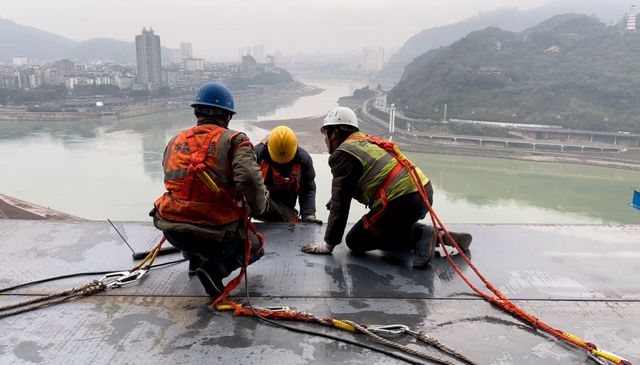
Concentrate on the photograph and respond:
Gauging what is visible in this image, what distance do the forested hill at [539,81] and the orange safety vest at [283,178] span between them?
112 feet

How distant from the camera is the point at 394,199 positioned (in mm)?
2064

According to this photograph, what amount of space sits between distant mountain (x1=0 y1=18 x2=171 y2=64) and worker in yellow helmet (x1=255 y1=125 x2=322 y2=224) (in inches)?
4761

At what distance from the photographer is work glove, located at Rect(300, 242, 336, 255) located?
2.28 metres

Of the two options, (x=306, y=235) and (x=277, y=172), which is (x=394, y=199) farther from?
(x=277, y=172)

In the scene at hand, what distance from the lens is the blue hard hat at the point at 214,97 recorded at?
167cm

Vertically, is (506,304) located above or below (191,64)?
below

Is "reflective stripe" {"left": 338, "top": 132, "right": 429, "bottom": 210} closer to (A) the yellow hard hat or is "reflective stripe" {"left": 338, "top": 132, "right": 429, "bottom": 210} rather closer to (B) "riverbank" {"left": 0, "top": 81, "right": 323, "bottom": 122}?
(A) the yellow hard hat

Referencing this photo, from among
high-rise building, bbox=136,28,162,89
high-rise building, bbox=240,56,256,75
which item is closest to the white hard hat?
high-rise building, bbox=136,28,162,89

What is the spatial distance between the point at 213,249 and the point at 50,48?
162 m

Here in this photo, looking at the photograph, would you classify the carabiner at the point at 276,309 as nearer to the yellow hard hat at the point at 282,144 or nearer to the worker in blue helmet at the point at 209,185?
the worker in blue helmet at the point at 209,185

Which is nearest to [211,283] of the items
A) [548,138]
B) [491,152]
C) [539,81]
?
[491,152]

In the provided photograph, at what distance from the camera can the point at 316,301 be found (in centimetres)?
183

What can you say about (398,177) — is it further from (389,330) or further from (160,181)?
(160,181)

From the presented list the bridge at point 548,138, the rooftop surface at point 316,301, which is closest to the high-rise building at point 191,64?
the bridge at point 548,138
